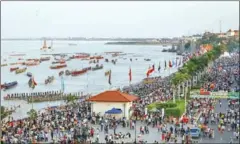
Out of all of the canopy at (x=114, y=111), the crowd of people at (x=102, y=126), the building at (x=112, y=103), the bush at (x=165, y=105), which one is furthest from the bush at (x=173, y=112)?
the canopy at (x=114, y=111)

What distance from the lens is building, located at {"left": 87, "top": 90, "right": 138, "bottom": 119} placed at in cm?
2639

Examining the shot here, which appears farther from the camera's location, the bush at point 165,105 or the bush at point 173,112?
the bush at point 165,105

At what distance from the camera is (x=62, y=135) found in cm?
2219

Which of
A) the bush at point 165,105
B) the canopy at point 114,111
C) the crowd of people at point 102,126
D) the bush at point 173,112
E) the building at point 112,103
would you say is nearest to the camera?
the crowd of people at point 102,126

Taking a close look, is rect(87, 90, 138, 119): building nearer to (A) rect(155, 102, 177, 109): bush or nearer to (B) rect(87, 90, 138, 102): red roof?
(B) rect(87, 90, 138, 102): red roof

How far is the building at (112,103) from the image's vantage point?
86.6ft

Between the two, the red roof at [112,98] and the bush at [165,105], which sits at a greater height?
the red roof at [112,98]

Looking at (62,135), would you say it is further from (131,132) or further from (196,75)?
(196,75)

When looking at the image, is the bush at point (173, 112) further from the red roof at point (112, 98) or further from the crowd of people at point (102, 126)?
the red roof at point (112, 98)

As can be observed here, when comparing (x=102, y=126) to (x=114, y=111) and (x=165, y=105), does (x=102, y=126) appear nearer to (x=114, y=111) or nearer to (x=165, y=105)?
(x=114, y=111)

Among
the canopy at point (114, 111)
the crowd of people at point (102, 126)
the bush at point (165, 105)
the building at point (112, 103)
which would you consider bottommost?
the crowd of people at point (102, 126)

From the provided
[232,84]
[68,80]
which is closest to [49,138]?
[232,84]

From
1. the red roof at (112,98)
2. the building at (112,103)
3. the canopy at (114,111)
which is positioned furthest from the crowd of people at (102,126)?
the red roof at (112,98)

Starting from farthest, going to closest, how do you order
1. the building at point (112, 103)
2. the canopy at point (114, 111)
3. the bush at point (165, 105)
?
the bush at point (165, 105) → the building at point (112, 103) → the canopy at point (114, 111)
